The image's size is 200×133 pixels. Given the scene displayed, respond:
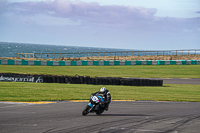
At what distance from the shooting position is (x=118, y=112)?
1236cm

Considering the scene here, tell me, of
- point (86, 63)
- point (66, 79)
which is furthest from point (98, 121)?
point (86, 63)

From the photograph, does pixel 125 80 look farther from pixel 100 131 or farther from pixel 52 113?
pixel 100 131

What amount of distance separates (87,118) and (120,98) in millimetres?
6922

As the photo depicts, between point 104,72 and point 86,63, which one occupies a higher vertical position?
point 86,63

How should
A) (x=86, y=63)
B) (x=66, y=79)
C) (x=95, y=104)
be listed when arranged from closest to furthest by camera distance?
(x=95, y=104)
(x=66, y=79)
(x=86, y=63)

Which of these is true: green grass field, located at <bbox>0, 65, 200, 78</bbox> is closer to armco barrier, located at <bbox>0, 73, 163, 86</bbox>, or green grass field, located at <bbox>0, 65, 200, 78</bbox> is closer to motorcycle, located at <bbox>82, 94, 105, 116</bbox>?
armco barrier, located at <bbox>0, 73, 163, 86</bbox>

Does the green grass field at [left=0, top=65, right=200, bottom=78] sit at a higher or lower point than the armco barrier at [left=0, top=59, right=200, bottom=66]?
lower

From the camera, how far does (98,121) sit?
1011cm

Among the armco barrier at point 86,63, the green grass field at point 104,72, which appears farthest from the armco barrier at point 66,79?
the armco barrier at point 86,63

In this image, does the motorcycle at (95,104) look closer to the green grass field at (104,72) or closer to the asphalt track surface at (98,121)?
the asphalt track surface at (98,121)

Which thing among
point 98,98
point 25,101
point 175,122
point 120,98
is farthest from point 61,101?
point 175,122

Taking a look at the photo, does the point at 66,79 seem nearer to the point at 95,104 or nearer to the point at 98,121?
the point at 95,104

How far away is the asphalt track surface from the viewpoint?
8734 mm

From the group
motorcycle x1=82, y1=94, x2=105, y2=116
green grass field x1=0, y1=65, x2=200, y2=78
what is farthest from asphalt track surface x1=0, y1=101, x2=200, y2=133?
green grass field x1=0, y1=65, x2=200, y2=78
